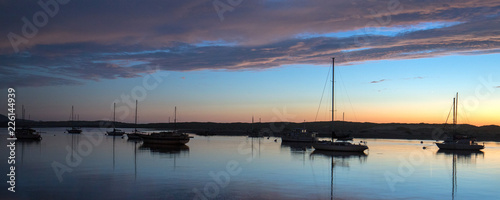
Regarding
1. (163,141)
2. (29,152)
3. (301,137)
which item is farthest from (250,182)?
(301,137)

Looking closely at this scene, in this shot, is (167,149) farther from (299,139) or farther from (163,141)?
(299,139)

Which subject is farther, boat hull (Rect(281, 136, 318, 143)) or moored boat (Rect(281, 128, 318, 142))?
moored boat (Rect(281, 128, 318, 142))

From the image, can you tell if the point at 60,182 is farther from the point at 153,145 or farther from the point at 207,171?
the point at 153,145

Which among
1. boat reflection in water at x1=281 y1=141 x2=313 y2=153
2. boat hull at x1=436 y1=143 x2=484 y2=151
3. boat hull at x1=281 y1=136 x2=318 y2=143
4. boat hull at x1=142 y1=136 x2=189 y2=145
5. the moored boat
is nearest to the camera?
boat reflection in water at x1=281 y1=141 x2=313 y2=153

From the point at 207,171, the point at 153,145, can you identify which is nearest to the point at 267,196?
the point at 207,171

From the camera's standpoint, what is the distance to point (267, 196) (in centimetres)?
1900

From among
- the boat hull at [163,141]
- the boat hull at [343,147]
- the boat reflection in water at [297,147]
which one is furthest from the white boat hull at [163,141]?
the boat hull at [343,147]

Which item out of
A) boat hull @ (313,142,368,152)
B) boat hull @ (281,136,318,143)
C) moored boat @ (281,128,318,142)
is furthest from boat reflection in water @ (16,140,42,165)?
moored boat @ (281,128,318,142)

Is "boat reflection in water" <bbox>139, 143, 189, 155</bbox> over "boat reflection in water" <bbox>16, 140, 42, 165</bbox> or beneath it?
beneath

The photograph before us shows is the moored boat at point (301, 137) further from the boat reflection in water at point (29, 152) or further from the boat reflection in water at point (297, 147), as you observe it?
the boat reflection in water at point (29, 152)

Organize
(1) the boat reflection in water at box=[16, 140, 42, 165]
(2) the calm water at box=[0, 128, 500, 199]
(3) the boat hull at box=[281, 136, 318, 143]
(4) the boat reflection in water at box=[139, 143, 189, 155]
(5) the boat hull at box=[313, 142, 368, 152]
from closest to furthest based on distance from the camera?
1. (2) the calm water at box=[0, 128, 500, 199]
2. (1) the boat reflection in water at box=[16, 140, 42, 165]
3. (4) the boat reflection in water at box=[139, 143, 189, 155]
4. (5) the boat hull at box=[313, 142, 368, 152]
5. (3) the boat hull at box=[281, 136, 318, 143]

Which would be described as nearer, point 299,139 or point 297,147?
point 297,147

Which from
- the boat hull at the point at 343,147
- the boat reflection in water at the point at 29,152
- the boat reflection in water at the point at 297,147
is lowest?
the boat reflection in water at the point at 297,147

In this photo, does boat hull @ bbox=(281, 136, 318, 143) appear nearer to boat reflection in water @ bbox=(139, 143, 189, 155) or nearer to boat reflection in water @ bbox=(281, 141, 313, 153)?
boat reflection in water @ bbox=(281, 141, 313, 153)
